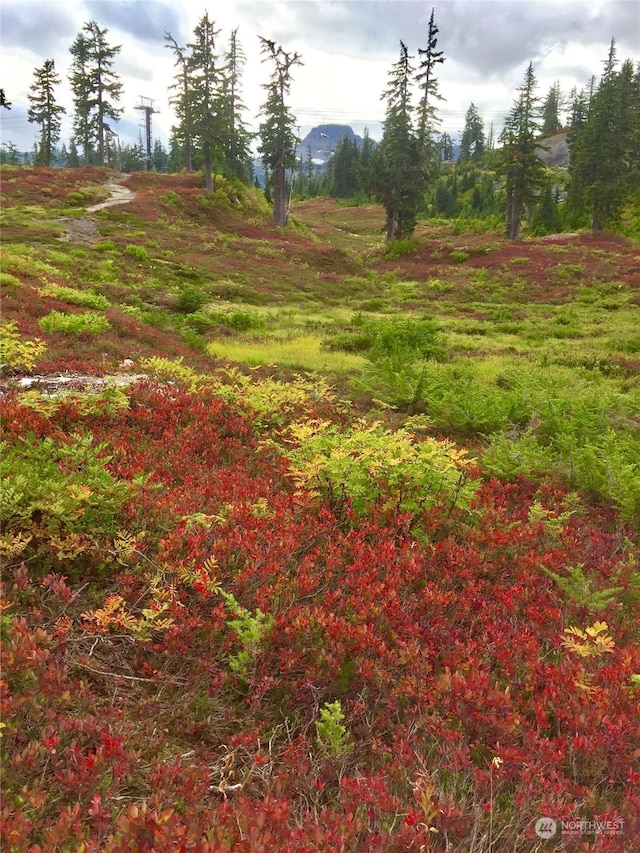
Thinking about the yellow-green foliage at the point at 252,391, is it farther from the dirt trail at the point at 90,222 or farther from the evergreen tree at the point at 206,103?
the evergreen tree at the point at 206,103

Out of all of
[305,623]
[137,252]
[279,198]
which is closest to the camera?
[305,623]

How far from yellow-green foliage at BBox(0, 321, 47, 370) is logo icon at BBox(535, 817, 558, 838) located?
8.53 m

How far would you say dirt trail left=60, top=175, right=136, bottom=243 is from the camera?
27938 mm

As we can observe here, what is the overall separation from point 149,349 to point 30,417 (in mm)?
6059

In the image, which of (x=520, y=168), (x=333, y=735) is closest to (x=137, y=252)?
(x=333, y=735)

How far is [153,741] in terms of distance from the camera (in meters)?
2.63

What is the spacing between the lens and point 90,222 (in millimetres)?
31531

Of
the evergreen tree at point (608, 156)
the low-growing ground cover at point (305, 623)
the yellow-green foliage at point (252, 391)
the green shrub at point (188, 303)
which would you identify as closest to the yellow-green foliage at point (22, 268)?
A: the green shrub at point (188, 303)

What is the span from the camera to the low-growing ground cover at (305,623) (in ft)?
7.62

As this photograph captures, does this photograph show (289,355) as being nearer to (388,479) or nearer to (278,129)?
(388,479)

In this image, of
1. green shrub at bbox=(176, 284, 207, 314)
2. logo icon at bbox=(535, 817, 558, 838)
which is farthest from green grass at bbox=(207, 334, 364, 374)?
logo icon at bbox=(535, 817, 558, 838)

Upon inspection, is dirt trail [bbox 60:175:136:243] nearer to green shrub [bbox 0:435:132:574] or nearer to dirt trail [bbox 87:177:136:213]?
dirt trail [bbox 87:177:136:213]

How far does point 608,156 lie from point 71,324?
186 feet

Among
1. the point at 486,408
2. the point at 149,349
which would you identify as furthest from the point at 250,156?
the point at 486,408
